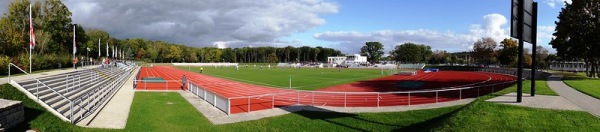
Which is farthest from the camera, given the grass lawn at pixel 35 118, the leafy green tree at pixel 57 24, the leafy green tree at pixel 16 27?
the leafy green tree at pixel 57 24

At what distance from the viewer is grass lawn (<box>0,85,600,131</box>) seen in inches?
434

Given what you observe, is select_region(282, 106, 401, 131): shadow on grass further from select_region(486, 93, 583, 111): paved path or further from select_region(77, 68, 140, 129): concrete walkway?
select_region(77, 68, 140, 129): concrete walkway

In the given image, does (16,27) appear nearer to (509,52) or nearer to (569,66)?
(509,52)

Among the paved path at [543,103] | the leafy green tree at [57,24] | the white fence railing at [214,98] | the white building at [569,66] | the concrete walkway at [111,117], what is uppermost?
the leafy green tree at [57,24]

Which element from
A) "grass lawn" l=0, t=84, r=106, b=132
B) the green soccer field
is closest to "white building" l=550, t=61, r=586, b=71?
the green soccer field

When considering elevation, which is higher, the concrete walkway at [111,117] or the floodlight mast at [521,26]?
the floodlight mast at [521,26]

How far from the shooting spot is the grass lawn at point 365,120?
36.1 ft

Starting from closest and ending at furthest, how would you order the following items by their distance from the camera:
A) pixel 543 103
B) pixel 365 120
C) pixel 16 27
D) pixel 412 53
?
pixel 543 103, pixel 365 120, pixel 16 27, pixel 412 53

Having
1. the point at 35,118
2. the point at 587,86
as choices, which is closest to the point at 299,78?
the point at 587,86

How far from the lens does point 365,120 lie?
15.6 metres

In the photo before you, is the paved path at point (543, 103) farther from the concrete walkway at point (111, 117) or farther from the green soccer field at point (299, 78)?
the green soccer field at point (299, 78)

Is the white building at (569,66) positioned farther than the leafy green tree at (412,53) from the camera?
No

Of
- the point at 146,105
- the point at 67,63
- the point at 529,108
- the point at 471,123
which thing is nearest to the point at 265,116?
the point at 146,105

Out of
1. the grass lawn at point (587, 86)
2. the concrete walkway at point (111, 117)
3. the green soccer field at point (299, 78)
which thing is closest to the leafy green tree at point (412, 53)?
the green soccer field at point (299, 78)
